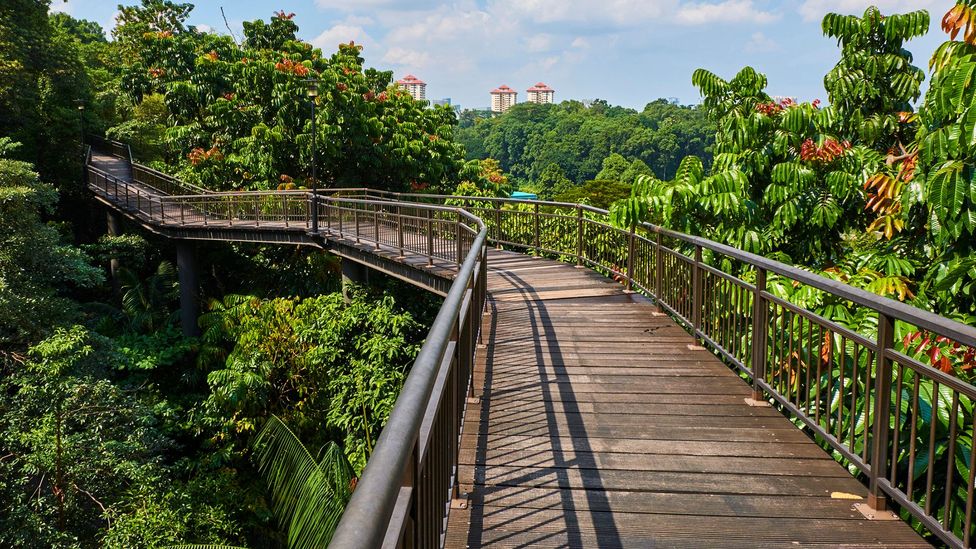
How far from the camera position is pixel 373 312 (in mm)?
15562

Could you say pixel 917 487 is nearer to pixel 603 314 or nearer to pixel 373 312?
pixel 603 314

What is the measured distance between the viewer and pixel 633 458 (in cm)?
430

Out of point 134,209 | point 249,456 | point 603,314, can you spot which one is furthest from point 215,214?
point 603,314

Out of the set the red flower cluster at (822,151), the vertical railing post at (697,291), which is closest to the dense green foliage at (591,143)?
the red flower cluster at (822,151)

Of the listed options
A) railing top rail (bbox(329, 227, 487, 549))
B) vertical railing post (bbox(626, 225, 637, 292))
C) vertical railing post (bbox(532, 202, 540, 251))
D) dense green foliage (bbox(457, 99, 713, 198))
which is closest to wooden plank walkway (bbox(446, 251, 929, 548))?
railing top rail (bbox(329, 227, 487, 549))

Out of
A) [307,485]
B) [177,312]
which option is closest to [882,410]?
[307,485]

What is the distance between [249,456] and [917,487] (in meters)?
15.0

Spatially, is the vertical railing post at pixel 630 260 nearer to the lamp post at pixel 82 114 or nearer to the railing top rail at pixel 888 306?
the railing top rail at pixel 888 306

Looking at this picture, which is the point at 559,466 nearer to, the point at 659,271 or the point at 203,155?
the point at 659,271

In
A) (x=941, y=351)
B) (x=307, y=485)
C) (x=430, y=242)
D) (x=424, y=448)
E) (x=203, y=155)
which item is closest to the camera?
(x=424, y=448)

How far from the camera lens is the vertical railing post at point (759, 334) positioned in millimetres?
5258

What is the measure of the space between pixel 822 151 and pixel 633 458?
17.3ft

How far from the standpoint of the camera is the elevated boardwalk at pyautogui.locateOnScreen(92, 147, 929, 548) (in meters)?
3.39

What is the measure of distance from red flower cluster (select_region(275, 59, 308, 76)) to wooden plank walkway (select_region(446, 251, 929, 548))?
20380 millimetres
